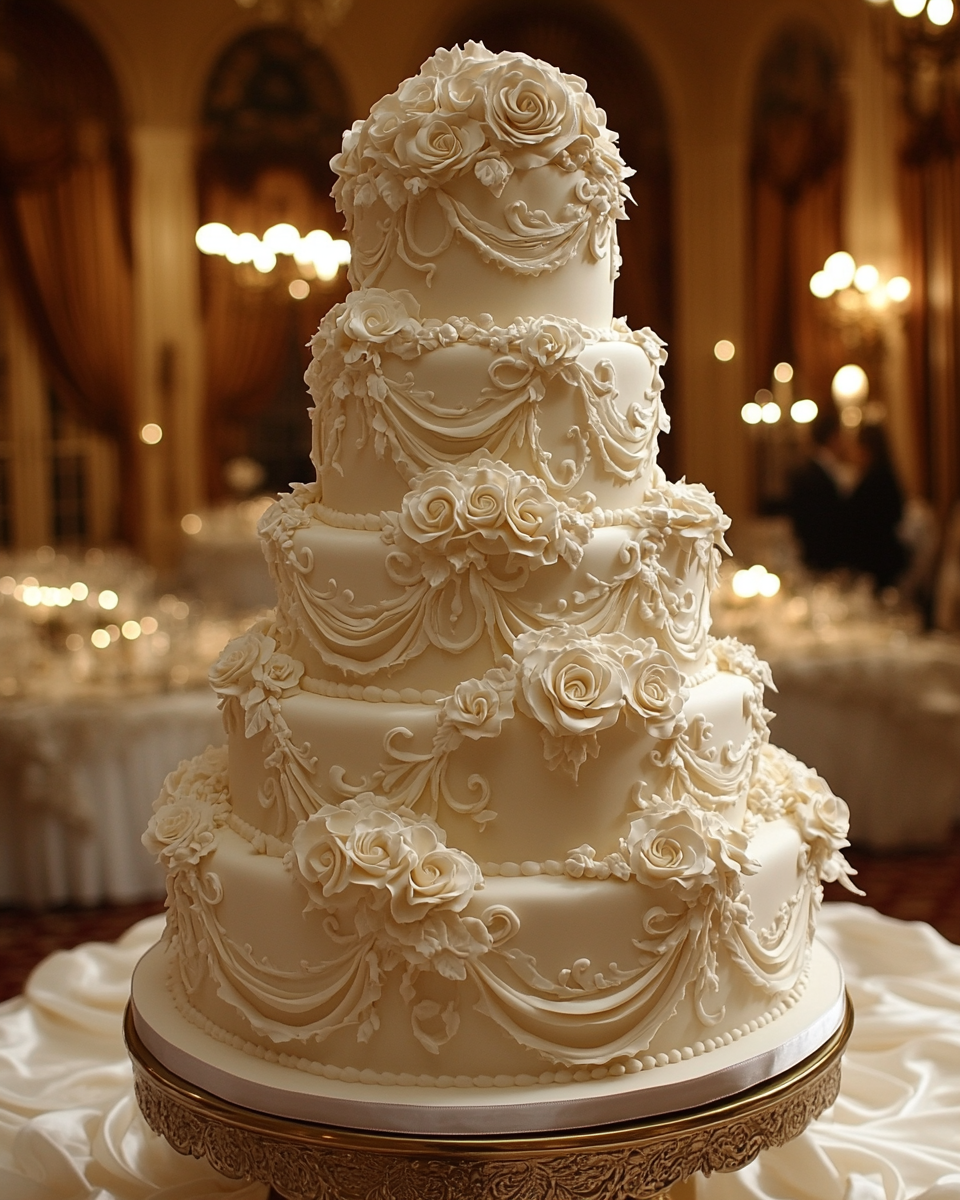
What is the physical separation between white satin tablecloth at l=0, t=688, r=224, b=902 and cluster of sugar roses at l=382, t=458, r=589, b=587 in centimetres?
384

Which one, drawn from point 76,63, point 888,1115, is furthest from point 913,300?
point 888,1115

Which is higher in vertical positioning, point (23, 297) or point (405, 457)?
point (23, 297)

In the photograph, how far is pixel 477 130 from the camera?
10.1 feet

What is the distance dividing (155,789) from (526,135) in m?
4.28

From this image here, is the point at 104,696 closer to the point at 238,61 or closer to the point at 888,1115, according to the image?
the point at 888,1115

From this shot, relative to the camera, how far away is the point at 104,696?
6.64 meters

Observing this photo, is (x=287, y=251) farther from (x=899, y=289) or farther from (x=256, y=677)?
(x=256, y=677)

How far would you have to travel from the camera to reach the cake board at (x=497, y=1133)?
8.93 ft

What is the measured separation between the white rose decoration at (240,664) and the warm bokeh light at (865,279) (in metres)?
9.42

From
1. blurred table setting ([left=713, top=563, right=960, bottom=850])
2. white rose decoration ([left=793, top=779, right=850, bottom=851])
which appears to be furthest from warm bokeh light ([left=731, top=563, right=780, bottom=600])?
white rose decoration ([left=793, top=779, right=850, bottom=851])

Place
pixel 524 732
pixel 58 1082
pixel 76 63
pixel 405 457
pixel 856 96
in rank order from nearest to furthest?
pixel 524 732 < pixel 405 457 < pixel 58 1082 < pixel 856 96 < pixel 76 63

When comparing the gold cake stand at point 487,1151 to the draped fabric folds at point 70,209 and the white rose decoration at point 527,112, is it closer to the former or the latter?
the white rose decoration at point 527,112

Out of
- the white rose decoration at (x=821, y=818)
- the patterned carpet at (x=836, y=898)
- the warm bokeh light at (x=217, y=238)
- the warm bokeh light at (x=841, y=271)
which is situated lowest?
the patterned carpet at (x=836, y=898)

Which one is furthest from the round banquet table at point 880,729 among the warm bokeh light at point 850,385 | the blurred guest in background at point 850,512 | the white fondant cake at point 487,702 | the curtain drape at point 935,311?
the warm bokeh light at point 850,385
